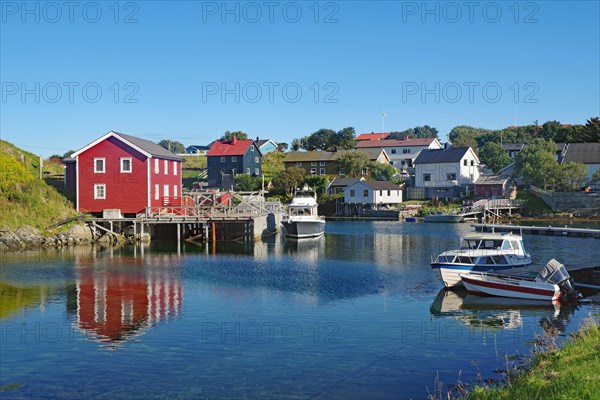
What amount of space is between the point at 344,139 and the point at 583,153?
54019 mm

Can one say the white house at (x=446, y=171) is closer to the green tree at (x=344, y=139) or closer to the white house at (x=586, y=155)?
the white house at (x=586, y=155)

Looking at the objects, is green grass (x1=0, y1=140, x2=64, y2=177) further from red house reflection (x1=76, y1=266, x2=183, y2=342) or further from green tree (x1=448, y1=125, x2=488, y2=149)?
green tree (x1=448, y1=125, x2=488, y2=149)

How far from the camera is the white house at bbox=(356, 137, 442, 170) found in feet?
419

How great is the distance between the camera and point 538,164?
310ft

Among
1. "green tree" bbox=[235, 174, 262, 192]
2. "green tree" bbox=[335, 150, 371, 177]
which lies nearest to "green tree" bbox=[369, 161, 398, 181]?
"green tree" bbox=[335, 150, 371, 177]

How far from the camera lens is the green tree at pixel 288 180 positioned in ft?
342

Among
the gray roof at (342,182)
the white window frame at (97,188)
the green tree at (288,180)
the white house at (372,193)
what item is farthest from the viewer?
the green tree at (288,180)

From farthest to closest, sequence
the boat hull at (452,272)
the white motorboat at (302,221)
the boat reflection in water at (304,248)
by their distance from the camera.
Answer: the white motorboat at (302,221)
the boat reflection in water at (304,248)
the boat hull at (452,272)

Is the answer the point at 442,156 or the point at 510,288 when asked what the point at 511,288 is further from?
the point at 442,156

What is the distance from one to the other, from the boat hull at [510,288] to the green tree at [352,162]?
7973 centimetres

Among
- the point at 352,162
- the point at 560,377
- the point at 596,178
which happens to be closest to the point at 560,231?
the point at 596,178

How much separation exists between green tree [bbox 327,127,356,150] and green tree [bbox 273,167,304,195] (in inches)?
1195

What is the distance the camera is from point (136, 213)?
193ft

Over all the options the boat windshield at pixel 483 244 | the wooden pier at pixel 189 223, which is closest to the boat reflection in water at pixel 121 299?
the wooden pier at pixel 189 223
